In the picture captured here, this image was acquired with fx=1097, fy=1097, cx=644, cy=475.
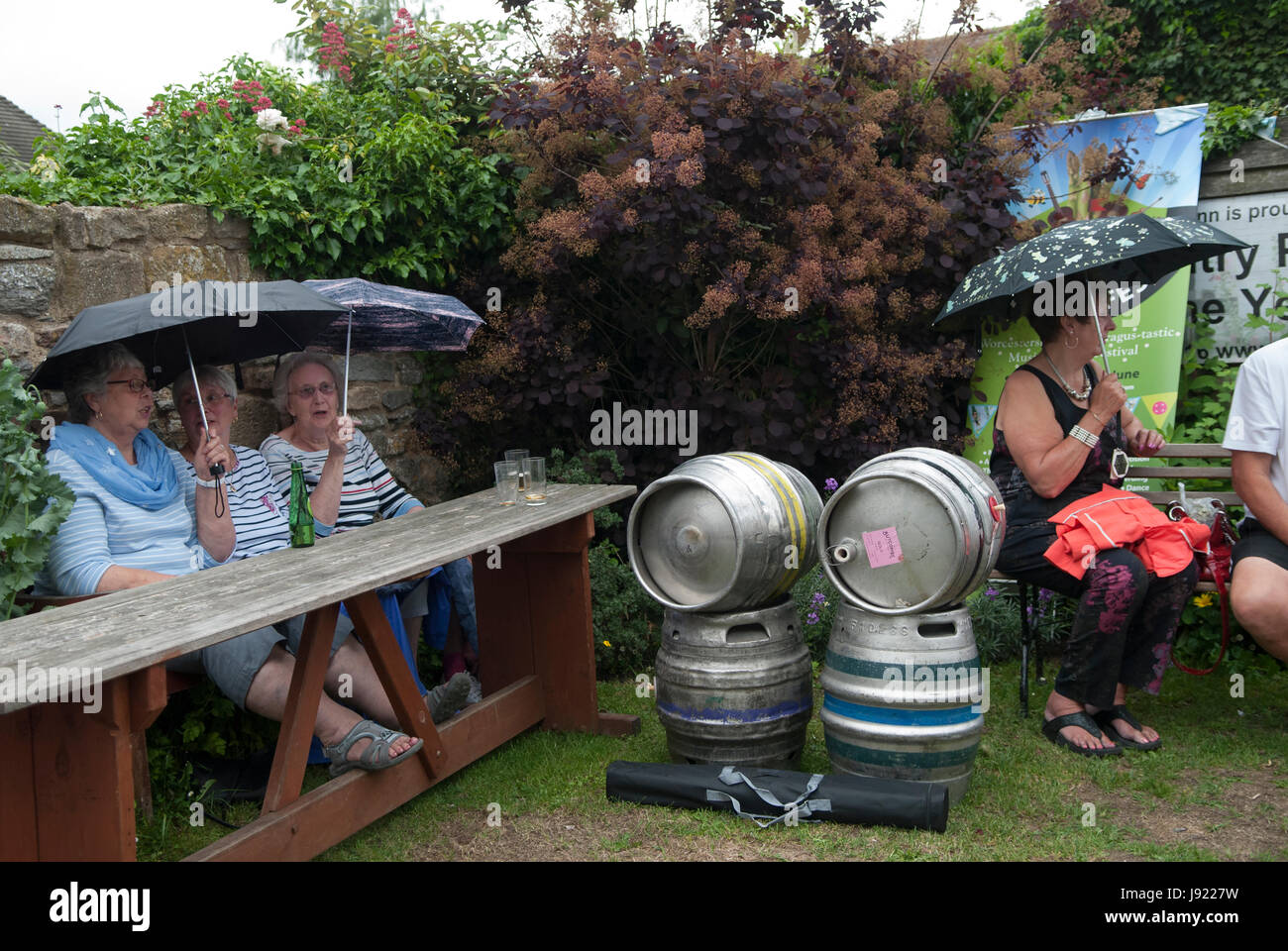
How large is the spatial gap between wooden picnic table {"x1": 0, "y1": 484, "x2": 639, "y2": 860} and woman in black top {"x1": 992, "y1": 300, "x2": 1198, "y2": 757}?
1.42m

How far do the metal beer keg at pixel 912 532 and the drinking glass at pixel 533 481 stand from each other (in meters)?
1.09

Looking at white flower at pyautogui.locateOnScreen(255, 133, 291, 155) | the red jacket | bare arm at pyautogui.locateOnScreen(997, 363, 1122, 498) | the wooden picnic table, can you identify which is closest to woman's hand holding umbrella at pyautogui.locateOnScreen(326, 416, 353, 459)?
the wooden picnic table

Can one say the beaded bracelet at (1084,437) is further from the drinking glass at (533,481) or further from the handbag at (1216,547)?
the drinking glass at (533,481)

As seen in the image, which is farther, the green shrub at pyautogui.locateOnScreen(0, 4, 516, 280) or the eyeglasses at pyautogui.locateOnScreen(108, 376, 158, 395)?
the green shrub at pyautogui.locateOnScreen(0, 4, 516, 280)

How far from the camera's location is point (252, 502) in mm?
3834

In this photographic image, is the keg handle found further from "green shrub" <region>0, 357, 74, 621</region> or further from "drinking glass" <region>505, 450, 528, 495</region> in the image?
"green shrub" <region>0, 357, 74, 621</region>

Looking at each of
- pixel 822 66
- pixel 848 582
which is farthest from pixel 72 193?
pixel 822 66

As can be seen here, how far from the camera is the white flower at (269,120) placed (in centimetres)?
459

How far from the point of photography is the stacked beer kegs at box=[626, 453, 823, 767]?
3240 millimetres

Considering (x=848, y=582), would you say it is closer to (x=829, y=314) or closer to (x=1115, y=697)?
(x=1115, y=697)

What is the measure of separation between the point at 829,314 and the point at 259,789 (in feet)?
10.3

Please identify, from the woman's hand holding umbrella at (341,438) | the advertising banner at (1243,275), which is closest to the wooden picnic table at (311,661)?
the woman's hand holding umbrella at (341,438)

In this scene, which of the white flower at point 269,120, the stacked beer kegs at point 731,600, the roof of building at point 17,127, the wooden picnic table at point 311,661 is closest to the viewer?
the wooden picnic table at point 311,661
